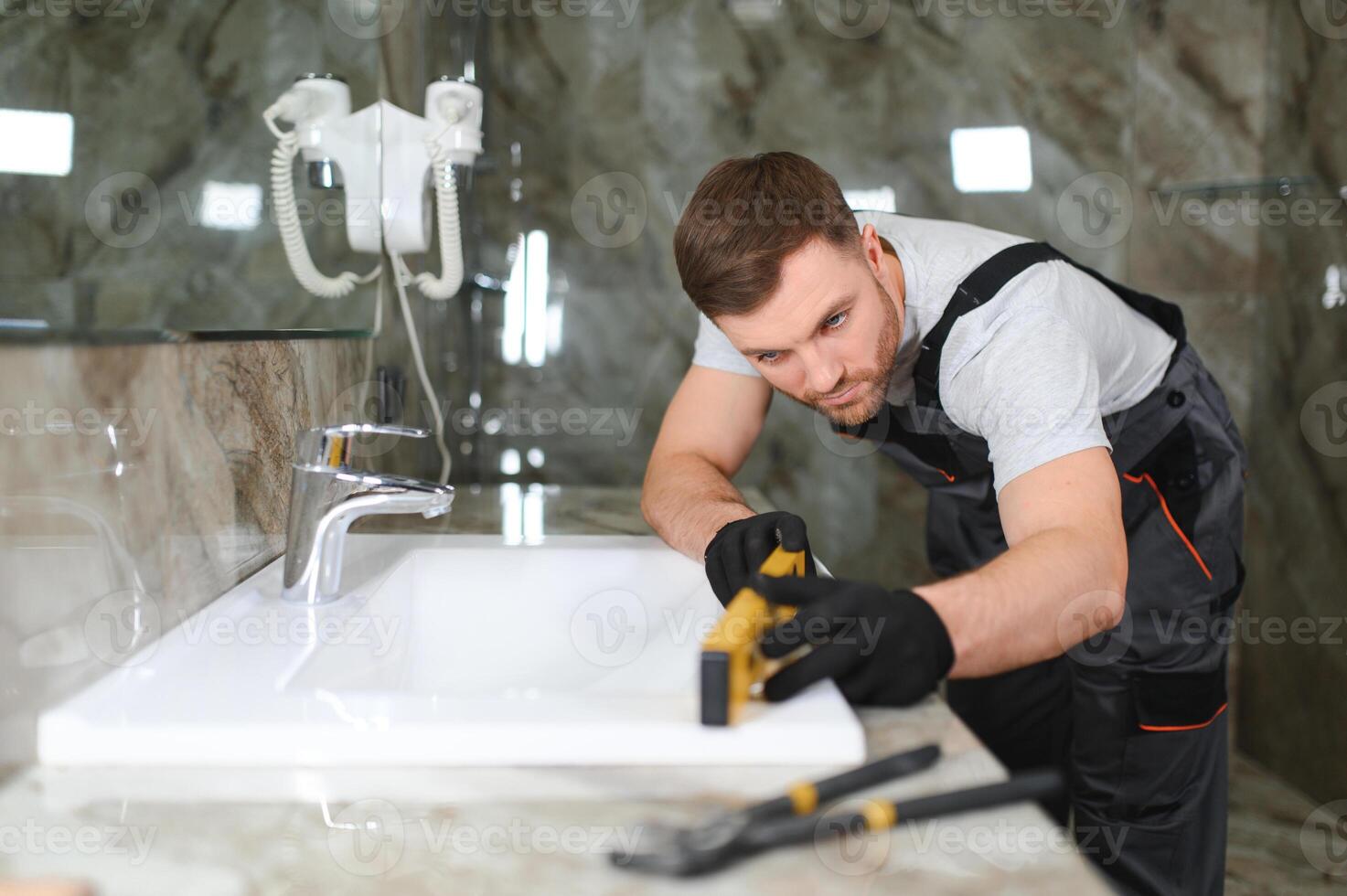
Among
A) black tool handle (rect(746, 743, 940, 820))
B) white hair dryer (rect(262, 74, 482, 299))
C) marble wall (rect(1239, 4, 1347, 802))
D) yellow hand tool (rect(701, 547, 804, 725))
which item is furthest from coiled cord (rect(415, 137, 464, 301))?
marble wall (rect(1239, 4, 1347, 802))

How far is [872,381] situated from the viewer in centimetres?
120

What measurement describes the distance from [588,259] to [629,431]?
38cm

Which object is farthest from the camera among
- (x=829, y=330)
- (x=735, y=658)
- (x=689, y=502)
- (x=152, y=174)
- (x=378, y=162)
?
(x=378, y=162)

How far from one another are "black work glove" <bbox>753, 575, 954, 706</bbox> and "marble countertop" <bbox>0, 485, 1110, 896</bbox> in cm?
6

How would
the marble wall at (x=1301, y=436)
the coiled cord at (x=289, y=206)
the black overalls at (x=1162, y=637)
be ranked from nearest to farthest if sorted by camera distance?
the coiled cord at (x=289, y=206) < the black overalls at (x=1162, y=637) < the marble wall at (x=1301, y=436)

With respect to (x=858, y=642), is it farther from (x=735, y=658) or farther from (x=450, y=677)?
(x=450, y=677)

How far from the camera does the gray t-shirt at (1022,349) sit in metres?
1.00

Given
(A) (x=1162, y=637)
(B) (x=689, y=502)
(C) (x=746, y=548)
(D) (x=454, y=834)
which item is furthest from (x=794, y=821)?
(A) (x=1162, y=637)

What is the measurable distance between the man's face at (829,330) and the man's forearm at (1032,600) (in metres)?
0.32

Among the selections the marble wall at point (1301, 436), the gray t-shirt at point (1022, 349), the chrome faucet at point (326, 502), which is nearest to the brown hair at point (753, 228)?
the gray t-shirt at point (1022, 349)

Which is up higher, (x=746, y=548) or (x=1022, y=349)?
(x=1022, y=349)

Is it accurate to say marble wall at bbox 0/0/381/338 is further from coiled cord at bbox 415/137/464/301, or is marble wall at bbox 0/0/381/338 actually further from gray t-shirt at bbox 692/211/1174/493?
gray t-shirt at bbox 692/211/1174/493

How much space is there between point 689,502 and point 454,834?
2.38ft

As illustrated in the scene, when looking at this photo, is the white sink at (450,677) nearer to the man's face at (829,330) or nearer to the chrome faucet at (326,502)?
the chrome faucet at (326,502)
